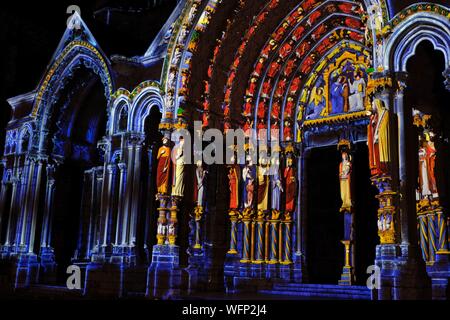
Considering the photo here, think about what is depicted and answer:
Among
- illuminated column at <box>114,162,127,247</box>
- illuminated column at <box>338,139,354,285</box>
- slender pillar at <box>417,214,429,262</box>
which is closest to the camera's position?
slender pillar at <box>417,214,429,262</box>

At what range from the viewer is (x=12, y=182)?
17.9 metres

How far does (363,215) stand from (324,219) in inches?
43.6

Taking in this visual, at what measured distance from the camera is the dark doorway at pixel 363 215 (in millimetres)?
13883

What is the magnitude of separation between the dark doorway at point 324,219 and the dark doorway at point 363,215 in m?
0.56

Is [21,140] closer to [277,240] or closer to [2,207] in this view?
[2,207]

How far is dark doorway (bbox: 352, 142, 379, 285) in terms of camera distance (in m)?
13.9

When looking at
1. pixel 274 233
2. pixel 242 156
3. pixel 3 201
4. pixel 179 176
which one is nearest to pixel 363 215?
pixel 274 233

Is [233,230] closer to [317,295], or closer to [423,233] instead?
[317,295]

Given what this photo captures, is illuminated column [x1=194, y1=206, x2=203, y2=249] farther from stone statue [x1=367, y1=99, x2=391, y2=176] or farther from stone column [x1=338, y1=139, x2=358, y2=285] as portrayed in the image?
stone statue [x1=367, y1=99, x2=391, y2=176]

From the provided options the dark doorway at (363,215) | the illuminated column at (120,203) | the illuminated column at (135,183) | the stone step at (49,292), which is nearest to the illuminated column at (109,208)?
the illuminated column at (120,203)

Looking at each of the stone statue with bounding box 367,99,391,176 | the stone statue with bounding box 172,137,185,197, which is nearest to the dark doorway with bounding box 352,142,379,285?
the stone statue with bounding box 367,99,391,176

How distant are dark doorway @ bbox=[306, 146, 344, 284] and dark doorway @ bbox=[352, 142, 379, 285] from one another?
560mm

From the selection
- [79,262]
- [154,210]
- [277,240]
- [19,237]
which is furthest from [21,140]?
[277,240]

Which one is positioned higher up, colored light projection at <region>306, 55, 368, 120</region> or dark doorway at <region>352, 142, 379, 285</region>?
colored light projection at <region>306, 55, 368, 120</region>
